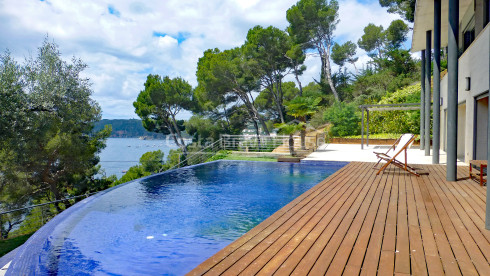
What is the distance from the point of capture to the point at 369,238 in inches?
115

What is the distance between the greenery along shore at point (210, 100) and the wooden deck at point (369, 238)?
9056 millimetres

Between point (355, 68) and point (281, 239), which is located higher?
point (355, 68)

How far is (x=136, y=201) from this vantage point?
22.0ft

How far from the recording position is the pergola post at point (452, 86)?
568 centimetres

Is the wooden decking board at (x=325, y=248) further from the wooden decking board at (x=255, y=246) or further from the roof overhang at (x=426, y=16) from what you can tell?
the roof overhang at (x=426, y=16)

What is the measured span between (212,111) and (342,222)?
88.6 ft

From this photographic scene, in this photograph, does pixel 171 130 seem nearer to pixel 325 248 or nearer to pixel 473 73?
pixel 473 73

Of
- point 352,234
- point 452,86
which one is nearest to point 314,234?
point 352,234

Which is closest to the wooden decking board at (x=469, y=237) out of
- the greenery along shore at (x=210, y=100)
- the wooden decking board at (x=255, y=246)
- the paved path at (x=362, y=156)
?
the wooden decking board at (x=255, y=246)

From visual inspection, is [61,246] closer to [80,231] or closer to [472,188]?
[80,231]

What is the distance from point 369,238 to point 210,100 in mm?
25230

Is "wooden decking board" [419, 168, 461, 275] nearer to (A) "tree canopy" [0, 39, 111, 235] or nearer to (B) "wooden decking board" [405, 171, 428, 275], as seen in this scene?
(B) "wooden decking board" [405, 171, 428, 275]

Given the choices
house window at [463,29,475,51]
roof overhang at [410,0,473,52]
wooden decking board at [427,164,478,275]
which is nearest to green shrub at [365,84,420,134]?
roof overhang at [410,0,473,52]

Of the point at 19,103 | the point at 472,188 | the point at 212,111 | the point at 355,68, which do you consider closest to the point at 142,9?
the point at 19,103
